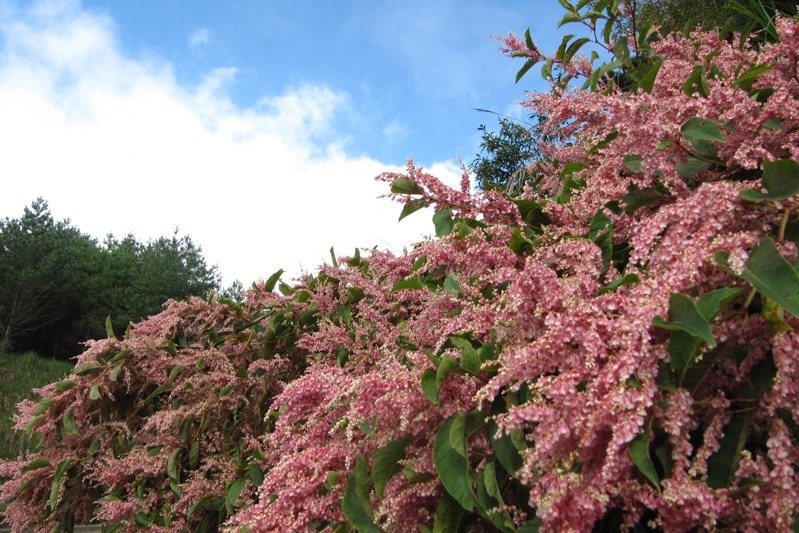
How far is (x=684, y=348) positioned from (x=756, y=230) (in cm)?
38

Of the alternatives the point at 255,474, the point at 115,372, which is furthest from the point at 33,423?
the point at 255,474

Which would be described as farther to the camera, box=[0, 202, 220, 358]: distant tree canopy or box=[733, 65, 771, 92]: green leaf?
box=[0, 202, 220, 358]: distant tree canopy

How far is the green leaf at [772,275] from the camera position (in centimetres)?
104

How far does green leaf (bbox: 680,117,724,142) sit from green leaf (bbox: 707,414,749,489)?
599 millimetres

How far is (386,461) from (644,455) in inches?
26.5

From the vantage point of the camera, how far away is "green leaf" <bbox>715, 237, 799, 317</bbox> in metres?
1.04

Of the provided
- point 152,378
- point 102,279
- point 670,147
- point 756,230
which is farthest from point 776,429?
point 102,279

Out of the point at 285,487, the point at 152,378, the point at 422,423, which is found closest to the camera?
the point at 422,423

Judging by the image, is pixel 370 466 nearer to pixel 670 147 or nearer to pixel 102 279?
pixel 670 147

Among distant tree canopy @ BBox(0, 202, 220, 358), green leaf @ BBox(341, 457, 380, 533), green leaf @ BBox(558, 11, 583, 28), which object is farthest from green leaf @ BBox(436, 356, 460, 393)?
distant tree canopy @ BBox(0, 202, 220, 358)

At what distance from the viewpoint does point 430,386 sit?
141 centimetres

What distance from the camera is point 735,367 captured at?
1.23m

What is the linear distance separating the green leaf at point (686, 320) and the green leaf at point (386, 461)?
2.33 feet

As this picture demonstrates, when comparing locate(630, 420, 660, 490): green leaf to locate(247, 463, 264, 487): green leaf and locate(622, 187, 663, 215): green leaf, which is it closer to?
locate(622, 187, 663, 215): green leaf
